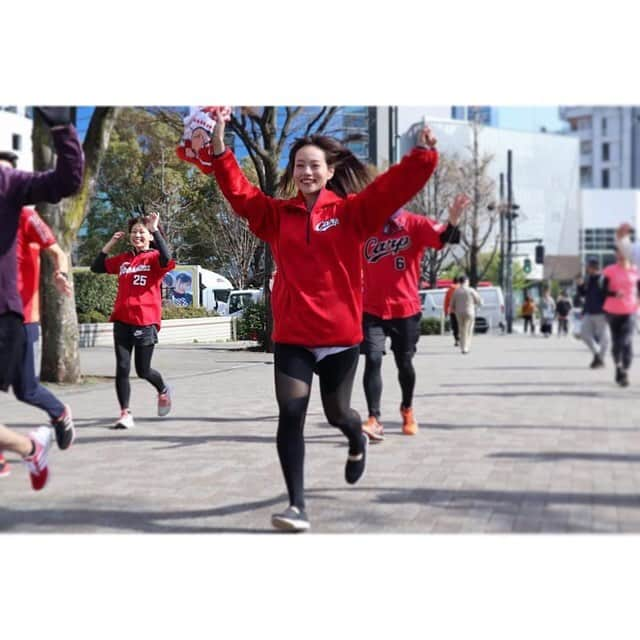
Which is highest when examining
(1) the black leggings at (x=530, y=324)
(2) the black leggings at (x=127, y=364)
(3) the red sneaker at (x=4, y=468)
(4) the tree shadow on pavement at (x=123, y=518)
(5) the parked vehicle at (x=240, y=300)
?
(5) the parked vehicle at (x=240, y=300)

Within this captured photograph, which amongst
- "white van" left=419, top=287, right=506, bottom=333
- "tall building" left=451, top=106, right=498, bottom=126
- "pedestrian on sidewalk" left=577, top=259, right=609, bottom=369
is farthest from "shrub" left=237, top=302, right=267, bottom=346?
"pedestrian on sidewalk" left=577, top=259, right=609, bottom=369

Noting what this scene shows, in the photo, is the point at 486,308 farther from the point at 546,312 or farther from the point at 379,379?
the point at 379,379

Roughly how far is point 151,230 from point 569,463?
6.36ft

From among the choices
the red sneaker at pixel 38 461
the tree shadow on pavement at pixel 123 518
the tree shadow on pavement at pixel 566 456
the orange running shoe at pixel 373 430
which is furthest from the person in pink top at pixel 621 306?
the red sneaker at pixel 38 461

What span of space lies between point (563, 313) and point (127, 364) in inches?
72.1

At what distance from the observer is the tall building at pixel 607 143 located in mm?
4191

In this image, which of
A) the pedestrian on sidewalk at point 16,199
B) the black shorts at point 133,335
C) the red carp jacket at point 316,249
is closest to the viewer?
the red carp jacket at point 316,249

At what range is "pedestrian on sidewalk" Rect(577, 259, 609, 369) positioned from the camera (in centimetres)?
418

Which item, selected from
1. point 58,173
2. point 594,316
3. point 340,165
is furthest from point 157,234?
point 594,316

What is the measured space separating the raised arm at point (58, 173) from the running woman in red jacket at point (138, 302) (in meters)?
0.33

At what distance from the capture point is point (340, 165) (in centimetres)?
416

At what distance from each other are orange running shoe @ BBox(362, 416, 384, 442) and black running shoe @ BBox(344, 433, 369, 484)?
0.33ft

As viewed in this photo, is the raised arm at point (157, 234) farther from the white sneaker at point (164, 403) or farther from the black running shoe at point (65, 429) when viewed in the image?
the black running shoe at point (65, 429)

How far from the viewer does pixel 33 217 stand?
420cm
